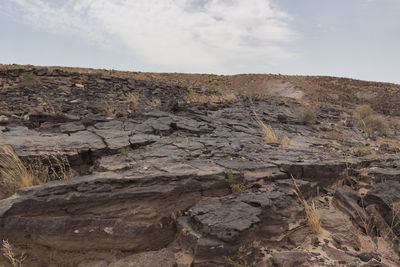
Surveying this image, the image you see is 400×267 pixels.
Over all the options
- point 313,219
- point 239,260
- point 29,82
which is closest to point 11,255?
point 239,260

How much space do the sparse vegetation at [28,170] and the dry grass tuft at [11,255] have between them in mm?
743

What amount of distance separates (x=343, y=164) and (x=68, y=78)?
1172 centimetres

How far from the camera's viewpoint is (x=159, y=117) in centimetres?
629

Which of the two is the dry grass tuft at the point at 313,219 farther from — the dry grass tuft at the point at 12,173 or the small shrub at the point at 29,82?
the small shrub at the point at 29,82

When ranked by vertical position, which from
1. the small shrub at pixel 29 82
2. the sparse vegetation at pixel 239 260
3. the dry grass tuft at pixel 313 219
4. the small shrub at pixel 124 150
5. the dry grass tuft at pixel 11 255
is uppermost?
the small shrub at pixel 29 82

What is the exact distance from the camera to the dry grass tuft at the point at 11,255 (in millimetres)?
2665

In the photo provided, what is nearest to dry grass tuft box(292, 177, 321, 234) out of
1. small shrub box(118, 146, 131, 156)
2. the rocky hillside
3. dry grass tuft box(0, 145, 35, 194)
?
the rocky hillside

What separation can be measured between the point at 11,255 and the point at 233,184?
8.04 feet

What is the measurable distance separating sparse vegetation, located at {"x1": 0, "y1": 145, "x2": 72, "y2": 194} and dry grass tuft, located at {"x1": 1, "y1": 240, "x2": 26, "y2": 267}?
743mm

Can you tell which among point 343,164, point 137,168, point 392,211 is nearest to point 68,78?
point 137,168

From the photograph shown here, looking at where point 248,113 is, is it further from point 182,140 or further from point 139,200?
point 139,200

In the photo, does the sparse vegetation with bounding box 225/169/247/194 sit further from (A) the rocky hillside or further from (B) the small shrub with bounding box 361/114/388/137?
(B) the small shrub with bounding box 361/114/388/137

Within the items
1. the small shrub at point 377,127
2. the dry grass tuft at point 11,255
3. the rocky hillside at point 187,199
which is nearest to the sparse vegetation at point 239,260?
the rocky hillside at point 187,199

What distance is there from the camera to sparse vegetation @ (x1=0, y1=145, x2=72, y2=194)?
3.34 metres
